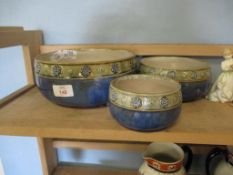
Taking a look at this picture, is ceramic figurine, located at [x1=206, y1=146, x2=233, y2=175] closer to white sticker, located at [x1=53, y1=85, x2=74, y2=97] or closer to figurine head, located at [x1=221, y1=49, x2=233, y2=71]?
figurine head, located at [x1=221, y1=49, x2=233, y2=71]

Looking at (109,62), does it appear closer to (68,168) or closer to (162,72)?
(162,72)

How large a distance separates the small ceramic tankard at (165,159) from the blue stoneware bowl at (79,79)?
176mm

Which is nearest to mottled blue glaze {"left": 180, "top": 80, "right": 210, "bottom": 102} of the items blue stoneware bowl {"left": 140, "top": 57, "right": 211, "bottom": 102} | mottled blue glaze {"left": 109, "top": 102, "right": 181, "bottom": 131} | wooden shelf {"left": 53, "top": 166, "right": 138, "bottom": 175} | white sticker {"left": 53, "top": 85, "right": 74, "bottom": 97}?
blue stoneware bowl {"left": 140, "top": 57, "right": 211, "bottom": 102}

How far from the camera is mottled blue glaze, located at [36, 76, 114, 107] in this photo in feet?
1.30

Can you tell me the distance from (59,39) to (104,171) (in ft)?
1.36

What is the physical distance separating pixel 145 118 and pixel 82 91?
0.13 metres

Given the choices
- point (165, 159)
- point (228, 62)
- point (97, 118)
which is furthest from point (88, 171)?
point (228, 62)

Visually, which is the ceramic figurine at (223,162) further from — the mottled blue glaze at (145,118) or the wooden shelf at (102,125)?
the mottled blue glaze at (145,118)

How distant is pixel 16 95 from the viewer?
0.51 metres

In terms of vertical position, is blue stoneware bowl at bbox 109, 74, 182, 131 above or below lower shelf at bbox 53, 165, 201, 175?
above

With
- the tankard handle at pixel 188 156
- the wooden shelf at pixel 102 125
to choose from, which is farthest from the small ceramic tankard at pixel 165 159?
the wooden shelf at pixel 102 125

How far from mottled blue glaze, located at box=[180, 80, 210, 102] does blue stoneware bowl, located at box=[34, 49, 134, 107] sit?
4.4 inches

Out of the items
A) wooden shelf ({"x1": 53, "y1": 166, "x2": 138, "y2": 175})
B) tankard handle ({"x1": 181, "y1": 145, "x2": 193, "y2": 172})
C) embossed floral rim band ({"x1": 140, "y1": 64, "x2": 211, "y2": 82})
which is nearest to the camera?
embossed floral rim band ({"x1": 140, "y1": 64, "x2": 211, "y2": 82})

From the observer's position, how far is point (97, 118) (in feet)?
1.31
